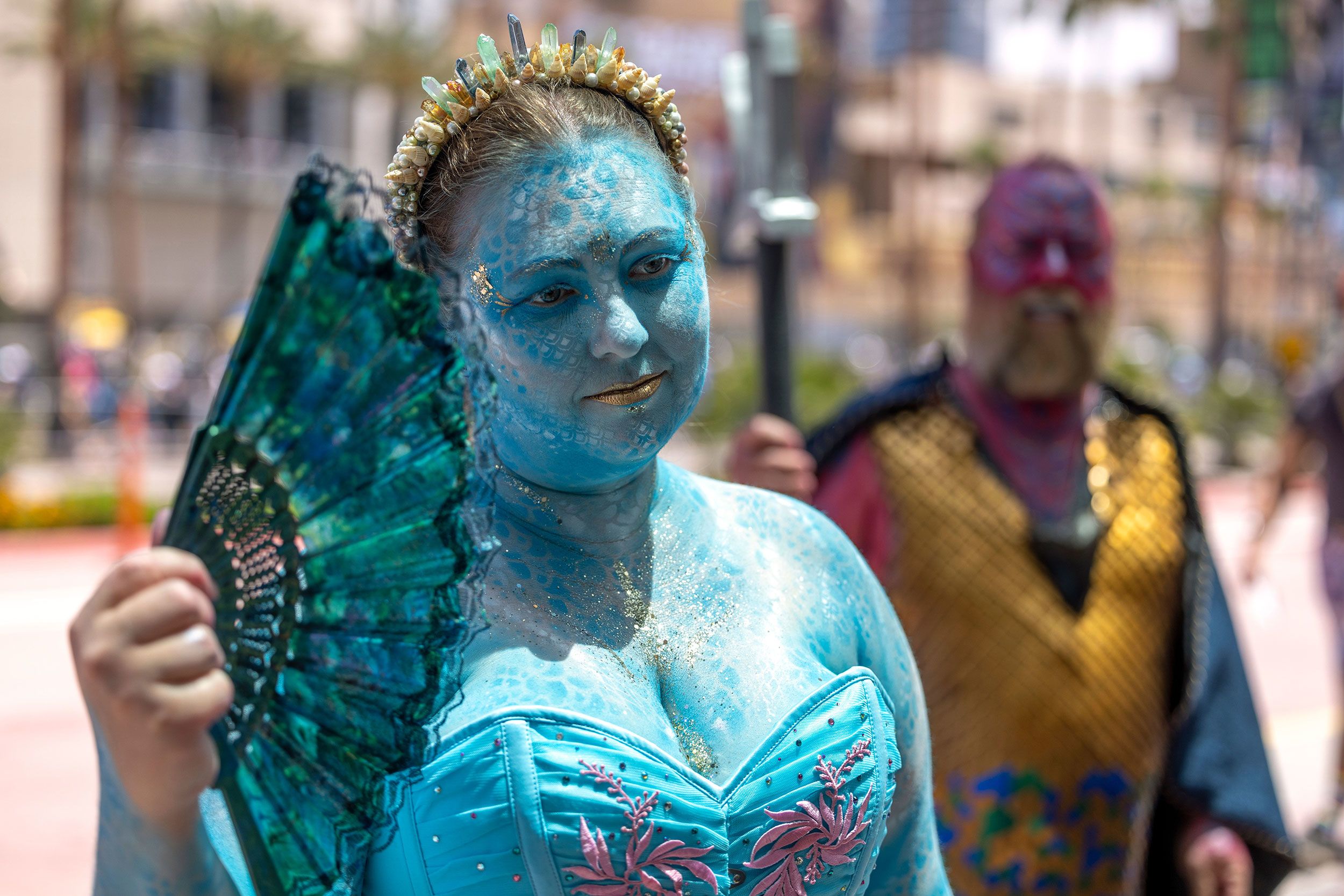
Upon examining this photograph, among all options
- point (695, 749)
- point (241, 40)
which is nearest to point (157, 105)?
point (241, 40)

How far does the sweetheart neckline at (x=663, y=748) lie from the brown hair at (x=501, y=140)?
0.45 m

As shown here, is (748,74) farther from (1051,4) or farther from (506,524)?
(1051,4)

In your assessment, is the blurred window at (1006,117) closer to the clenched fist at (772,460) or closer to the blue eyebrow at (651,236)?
the clenched fist at (772,460)

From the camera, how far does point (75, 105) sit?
79.7ft

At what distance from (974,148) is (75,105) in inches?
1272

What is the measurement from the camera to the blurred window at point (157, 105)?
3619 centimetres

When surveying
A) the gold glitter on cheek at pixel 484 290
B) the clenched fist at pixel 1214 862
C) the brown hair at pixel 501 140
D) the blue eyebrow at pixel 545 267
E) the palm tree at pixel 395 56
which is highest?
the palm tree at pixel 395 56

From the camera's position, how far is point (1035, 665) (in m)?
3.16

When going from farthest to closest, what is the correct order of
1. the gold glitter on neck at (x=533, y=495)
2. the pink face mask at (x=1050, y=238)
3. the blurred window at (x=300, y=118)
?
the blurred window at (x=300, y=118) < the pink face mask at (x=1050, y=238) < the gold glitter on neck at (x=533, y=495)

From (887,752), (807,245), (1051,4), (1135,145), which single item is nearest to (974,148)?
(807,245)

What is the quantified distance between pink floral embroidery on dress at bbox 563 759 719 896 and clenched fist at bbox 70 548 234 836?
1.41 feet

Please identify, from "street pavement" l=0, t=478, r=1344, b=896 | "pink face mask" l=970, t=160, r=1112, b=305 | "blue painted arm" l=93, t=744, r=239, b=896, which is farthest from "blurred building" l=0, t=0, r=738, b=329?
"blue painted arm" l=93, t=744, r=239, b=896

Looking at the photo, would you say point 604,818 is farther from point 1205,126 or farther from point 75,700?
point 1205,126

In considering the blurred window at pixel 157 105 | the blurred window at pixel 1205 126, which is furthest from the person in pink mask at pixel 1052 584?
the blurred window at pixel 1205 126
